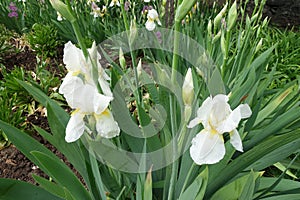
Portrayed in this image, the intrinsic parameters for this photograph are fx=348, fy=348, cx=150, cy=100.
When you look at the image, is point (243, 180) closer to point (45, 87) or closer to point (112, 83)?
point (112, 83)

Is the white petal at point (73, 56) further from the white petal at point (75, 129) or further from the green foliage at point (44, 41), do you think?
the green foliage at point (44, 41)

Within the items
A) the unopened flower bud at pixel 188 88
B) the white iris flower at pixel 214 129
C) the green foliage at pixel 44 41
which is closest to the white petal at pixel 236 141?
the white iris flower at pixel 214 129

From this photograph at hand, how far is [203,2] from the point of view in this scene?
3.58 meters

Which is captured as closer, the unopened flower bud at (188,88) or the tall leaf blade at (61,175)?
the unopened flower bud at (188,88)

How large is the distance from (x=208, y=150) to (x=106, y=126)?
0.25 m

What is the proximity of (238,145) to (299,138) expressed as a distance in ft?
1.43

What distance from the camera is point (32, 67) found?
3.19m

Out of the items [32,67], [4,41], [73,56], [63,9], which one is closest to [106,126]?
[73,56]

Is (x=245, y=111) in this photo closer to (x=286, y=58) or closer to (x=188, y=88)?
(x=188, y=88)

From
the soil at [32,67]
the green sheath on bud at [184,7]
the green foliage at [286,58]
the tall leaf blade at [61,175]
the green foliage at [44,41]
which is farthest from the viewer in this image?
the green foliage at [44,41]

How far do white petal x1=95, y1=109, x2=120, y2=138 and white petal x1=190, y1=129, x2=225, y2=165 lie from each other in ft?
0.66

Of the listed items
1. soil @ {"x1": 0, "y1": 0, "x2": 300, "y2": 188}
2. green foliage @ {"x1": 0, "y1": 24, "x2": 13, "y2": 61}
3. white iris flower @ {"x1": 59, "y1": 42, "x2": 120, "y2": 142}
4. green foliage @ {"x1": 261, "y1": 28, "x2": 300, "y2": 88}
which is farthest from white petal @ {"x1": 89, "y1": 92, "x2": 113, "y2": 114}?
green foliage @ {"x1": 0, "y1": 24, "x2": 13, "y2": 61}

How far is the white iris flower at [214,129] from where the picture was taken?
2.54 feet

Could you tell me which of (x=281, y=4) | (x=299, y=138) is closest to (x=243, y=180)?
(x=299, y=138)
